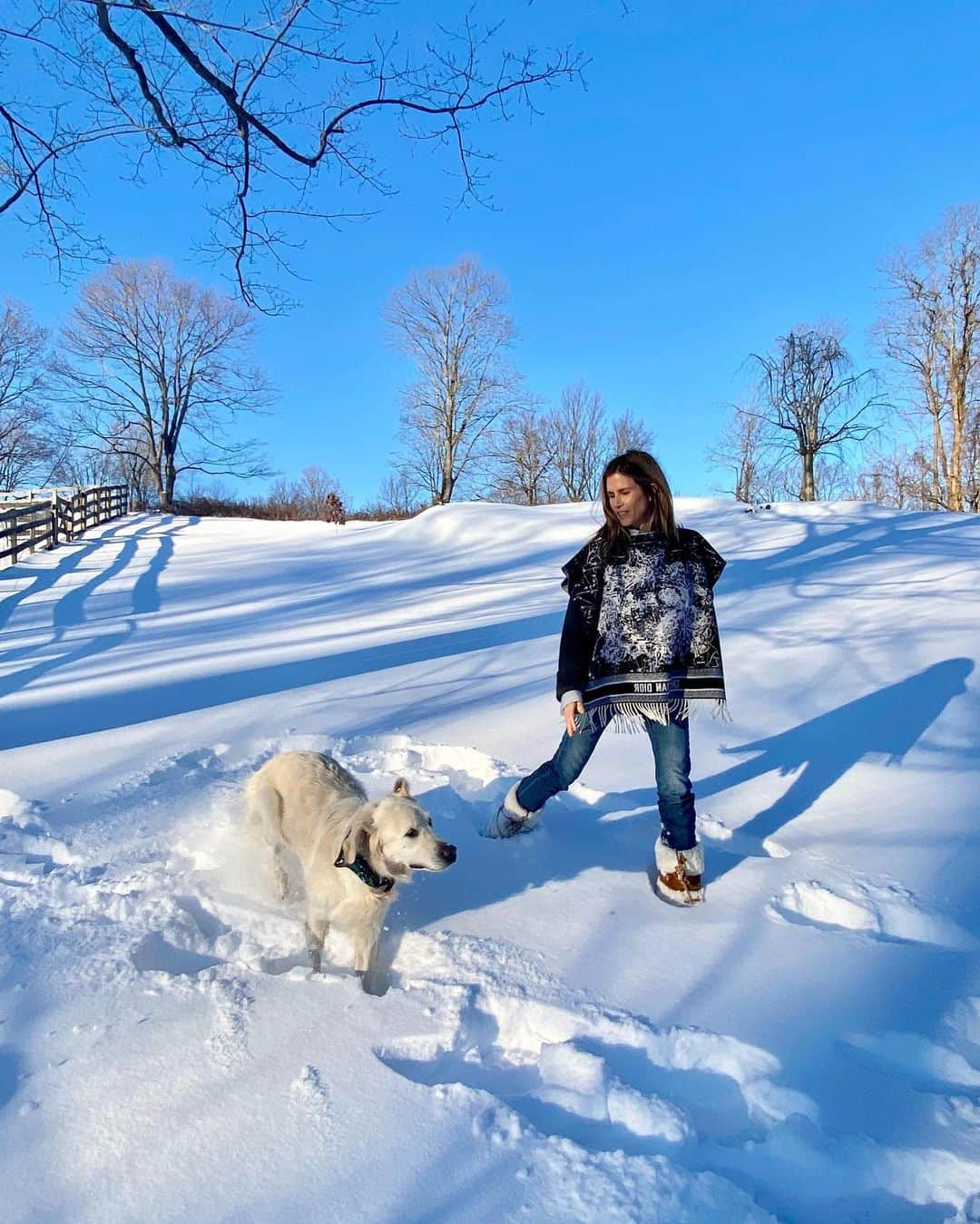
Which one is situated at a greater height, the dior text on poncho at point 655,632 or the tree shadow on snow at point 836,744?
the dior text on poncho at point 655,632

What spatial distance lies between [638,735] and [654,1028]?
8.47 ft

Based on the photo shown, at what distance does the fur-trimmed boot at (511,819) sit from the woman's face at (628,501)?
54.3 inches

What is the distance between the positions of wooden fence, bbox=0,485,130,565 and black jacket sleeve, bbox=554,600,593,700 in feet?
47.2

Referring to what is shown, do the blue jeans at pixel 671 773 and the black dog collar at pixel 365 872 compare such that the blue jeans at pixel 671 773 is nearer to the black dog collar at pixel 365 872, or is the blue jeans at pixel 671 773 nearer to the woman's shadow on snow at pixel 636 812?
the woman's shadow on snow at pixel 636 812

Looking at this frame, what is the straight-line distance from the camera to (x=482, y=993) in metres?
2.29

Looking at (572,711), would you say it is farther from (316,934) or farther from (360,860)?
(316,934)

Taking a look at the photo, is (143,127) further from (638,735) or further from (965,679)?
(965,679)

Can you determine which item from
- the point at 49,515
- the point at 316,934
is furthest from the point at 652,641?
the point at 49,515

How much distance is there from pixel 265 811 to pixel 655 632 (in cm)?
197

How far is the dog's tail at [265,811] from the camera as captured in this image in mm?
3172

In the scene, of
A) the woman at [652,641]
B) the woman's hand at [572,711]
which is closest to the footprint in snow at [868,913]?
the woman at [652,641]

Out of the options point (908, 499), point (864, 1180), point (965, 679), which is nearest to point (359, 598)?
point (965, 679)

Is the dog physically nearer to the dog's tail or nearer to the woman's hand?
the dog's tail

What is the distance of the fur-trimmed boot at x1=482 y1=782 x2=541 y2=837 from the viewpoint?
330cm
